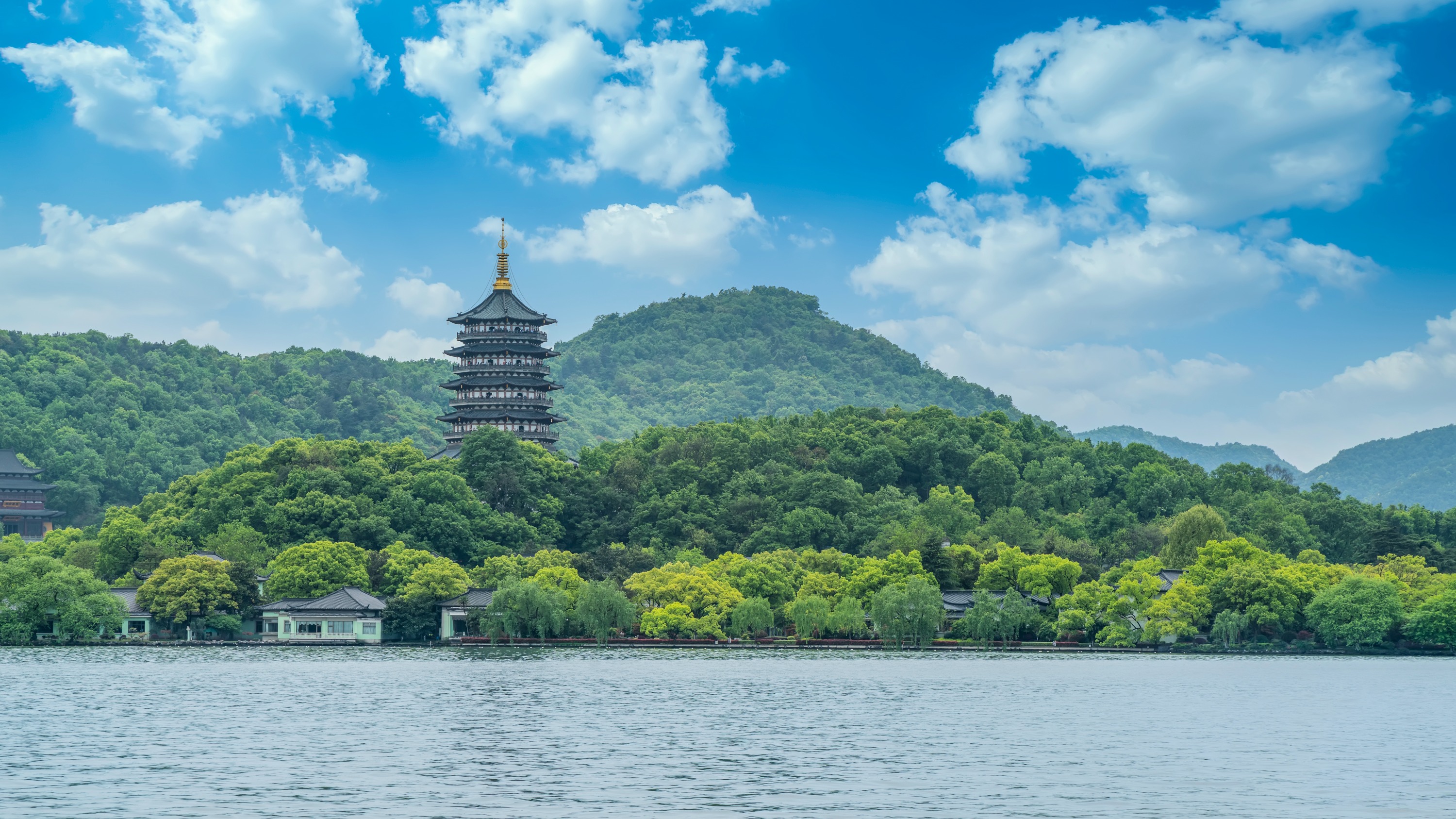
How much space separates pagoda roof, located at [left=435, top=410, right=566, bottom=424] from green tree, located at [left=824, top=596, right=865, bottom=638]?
38.0 m

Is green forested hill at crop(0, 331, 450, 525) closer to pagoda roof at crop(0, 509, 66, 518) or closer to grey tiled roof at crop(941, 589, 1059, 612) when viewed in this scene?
pagoda roof at crop(0, 509, 66, 518)

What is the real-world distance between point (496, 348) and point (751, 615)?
130 ft

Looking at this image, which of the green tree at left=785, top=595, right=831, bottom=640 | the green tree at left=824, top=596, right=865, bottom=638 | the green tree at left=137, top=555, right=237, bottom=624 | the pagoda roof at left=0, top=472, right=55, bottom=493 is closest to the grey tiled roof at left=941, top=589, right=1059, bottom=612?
the green tree at left=824, top=596, right=865, bottom=638

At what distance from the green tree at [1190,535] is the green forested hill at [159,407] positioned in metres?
77.1

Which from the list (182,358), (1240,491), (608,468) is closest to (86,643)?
(608,468)

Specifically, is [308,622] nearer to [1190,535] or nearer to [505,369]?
[505,369]

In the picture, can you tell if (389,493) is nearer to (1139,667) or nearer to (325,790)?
(1139,667)

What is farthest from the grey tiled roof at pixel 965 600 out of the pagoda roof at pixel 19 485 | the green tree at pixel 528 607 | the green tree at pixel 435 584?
the pagoda roof at pixel 19 485

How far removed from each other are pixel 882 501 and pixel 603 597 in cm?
2798

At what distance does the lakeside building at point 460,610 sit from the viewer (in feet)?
223

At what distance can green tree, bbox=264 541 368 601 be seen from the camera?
230 feet

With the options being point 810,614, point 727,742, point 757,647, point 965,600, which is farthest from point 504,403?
point 727,742

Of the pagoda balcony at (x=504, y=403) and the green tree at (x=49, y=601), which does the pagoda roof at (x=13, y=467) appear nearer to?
the pagoda balcony at (x=504, y=403)

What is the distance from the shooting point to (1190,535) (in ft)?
236
